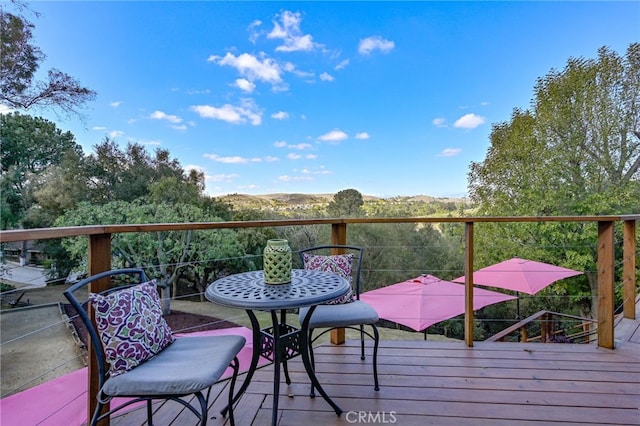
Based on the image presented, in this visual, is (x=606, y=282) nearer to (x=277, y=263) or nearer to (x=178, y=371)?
(x=277, y=263)

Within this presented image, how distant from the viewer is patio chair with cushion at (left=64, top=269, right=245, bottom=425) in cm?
117

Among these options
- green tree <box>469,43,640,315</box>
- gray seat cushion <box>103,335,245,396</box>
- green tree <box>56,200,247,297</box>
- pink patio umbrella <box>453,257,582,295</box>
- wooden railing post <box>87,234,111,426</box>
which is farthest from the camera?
green tree <box>469,43,640,315</box>

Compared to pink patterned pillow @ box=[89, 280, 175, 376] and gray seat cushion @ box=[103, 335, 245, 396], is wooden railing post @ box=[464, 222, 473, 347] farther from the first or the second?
pink patterned pillow @ box=[89, 280, 175, 376]

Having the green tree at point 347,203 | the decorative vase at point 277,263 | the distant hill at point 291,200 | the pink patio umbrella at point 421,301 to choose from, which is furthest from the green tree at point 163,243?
the decorative vase at point 277,263

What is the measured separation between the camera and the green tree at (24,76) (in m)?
5.86

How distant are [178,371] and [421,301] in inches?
110

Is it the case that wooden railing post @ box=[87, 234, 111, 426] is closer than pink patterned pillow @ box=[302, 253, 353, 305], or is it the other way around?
wooden railing post @ box=[87, 234, 111, 426]

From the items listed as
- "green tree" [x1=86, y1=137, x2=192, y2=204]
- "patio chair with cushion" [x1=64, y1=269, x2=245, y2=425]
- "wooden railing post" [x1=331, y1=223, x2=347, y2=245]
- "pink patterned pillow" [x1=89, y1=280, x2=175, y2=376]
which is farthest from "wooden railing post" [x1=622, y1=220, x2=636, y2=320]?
"green tree" [x1=86, y1=137, x2=192, y2=204]

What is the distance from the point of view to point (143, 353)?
1328 mm

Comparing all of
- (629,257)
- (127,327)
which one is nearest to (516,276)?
Result: (629,257)

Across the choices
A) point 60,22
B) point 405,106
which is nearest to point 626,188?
point 405,106

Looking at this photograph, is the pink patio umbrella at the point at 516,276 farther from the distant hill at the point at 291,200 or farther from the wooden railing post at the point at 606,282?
the distant hill at the point at 291,200

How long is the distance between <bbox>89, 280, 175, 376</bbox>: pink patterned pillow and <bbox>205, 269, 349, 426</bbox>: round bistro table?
26 cm

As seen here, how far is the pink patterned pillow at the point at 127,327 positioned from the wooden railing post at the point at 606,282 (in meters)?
2.95
